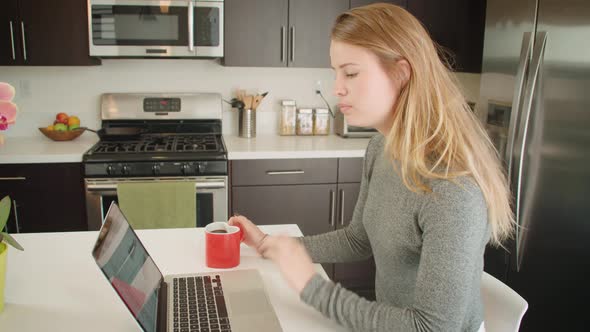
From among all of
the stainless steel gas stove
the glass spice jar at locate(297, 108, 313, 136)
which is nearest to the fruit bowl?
the stainless steel gas stove

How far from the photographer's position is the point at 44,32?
110 inches

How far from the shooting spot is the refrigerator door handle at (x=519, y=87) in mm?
2301

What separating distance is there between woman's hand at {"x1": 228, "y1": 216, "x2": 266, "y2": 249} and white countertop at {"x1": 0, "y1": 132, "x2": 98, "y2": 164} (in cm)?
153

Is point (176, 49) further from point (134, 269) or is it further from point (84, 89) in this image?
point (134, 269)

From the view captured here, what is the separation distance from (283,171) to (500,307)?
1.70m

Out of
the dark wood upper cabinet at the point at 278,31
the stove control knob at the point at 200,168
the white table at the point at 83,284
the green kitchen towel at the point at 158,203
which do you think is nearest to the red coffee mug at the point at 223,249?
the white table at the point at 83,284

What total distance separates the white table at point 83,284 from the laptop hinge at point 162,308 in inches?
1.8

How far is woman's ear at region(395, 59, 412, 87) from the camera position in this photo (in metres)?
1.08

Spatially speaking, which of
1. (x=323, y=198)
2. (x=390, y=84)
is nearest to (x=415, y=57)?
(x=390, y=84)

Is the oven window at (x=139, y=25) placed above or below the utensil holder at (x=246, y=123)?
above

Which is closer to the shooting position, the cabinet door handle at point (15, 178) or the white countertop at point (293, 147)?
the cabinet door handle at point (15, 178)

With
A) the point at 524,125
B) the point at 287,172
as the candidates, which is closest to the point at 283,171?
the point at 287,172

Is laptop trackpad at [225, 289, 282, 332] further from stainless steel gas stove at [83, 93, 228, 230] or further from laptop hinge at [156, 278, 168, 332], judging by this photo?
stainless steel gas stove at [83, 93, 228, 230]

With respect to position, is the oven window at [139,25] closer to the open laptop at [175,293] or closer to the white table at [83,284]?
the white table at [83,284]
